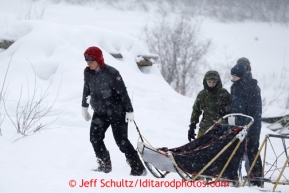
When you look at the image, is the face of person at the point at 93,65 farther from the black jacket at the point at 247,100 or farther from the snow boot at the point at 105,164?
the black jacket at the point at 247,100

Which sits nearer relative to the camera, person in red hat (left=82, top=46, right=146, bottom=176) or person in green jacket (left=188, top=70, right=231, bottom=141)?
person in red hat (left=82, top=46, right=146, bottom=176)

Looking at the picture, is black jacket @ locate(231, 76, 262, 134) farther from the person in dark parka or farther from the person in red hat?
the person in red hat

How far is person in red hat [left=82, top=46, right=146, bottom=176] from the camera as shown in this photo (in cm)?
362

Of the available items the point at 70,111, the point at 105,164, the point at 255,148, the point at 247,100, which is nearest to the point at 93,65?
the point at 105,164

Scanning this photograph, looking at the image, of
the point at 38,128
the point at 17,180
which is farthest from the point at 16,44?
the point at 17,180

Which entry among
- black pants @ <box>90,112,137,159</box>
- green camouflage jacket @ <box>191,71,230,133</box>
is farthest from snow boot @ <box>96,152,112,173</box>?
green camouflage jacket @ <box>191,71,230,133</box>

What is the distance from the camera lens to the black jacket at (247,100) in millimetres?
3947

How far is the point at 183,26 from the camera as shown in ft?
A: 72.7

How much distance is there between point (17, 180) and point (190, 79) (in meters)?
20.1

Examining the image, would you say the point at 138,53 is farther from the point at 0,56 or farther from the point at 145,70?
the point at 0,56

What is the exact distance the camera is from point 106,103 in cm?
368

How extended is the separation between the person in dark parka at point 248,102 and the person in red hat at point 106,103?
136cm

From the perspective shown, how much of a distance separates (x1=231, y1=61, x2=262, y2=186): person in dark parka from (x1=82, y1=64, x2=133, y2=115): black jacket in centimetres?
136

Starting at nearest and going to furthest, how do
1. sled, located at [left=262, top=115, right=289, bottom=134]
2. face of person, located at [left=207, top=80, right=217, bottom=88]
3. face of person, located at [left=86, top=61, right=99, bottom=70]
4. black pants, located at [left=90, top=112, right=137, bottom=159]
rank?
face of person, located at [left=86, top=61, right=99, bottom=70]
black pants, located at [left=90, top=112, right=137, bottom=159]
face of person, located at [left=207, top=80, right=217, bottom=88]
sled, located at [left=262, top=115, right=289, bottom=134]
